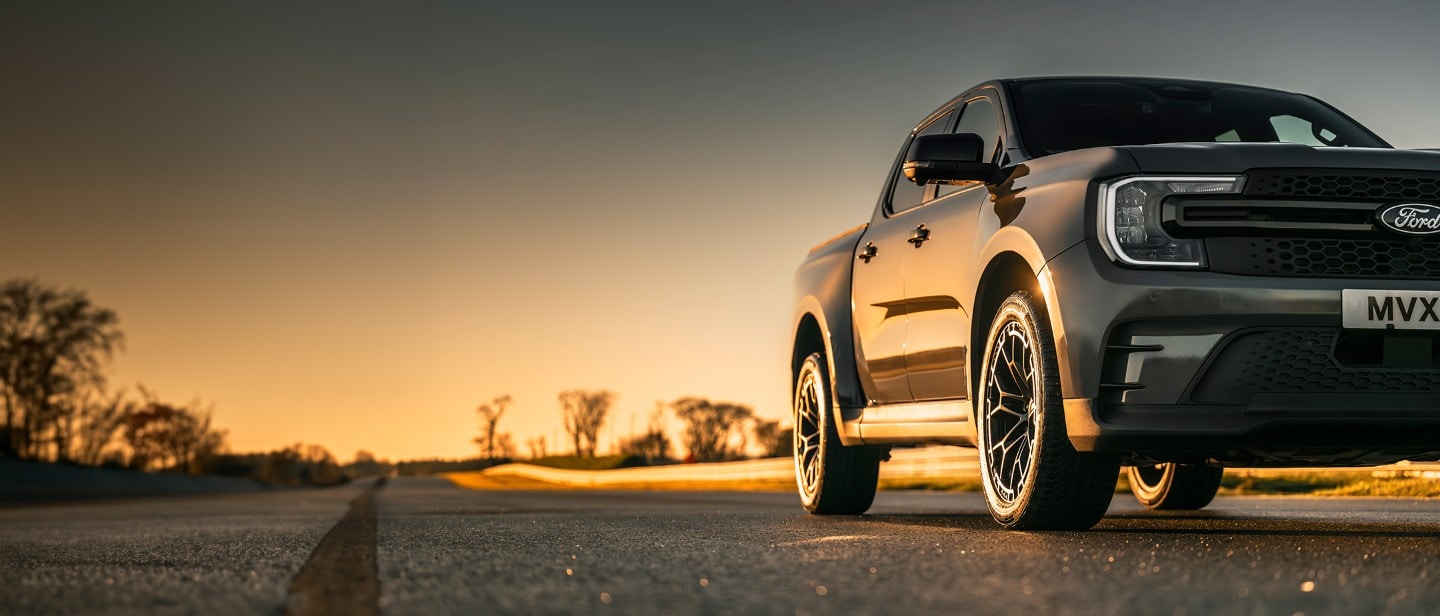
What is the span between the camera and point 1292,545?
4305 millimetres

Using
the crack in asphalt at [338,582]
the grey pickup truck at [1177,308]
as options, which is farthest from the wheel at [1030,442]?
the crack in asphalt at [338,582]

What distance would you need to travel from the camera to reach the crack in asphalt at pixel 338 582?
289 centimetres

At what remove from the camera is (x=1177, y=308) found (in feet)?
15.0

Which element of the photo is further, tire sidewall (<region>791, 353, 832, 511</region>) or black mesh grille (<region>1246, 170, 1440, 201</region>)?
tire sidewall (<region>791, 353, 832, 511</region>)

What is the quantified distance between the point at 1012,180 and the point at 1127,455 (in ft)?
3.91

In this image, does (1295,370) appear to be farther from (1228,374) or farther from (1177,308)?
(1177,308)

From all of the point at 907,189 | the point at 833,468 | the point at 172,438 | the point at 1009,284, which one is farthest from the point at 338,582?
the point at 172,438

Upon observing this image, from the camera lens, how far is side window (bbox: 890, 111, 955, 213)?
690 cm

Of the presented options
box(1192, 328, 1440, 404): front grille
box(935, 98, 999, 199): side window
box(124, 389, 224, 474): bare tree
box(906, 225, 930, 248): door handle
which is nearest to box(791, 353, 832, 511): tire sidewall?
box(906, 225, 930, 248): door handle

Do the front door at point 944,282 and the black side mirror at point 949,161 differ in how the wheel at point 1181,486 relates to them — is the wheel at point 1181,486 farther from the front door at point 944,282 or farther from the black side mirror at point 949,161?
the black side mirror at point 949,161

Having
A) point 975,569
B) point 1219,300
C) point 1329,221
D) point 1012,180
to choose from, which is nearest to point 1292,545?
point 1219,300

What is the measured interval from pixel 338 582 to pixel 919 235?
3.60 meters

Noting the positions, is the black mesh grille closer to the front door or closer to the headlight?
the headlight

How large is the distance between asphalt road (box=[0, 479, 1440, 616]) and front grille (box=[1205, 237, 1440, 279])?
0.88 metres
